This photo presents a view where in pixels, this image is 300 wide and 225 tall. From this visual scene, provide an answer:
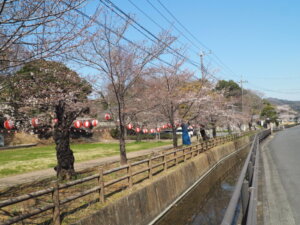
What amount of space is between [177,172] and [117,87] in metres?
5.16

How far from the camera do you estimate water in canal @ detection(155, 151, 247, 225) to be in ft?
30.3

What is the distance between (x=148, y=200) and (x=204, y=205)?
107 inches

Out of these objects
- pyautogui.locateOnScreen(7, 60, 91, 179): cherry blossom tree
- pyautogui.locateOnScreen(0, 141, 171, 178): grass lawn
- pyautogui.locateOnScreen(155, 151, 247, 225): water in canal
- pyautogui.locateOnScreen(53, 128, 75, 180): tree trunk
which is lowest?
pyautogui.locateOnScreen(155, 151, 247, 225): water in canal

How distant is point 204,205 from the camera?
35.8ft

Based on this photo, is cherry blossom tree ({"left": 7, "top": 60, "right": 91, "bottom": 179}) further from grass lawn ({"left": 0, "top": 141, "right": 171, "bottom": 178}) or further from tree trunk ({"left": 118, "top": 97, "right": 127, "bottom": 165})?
grass lawn ({"left": 0, "top": 141, "right": 171, "bottom": 178})

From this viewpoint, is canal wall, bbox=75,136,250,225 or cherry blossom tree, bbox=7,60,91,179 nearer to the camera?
canal wall, bbox=75,136,250,225

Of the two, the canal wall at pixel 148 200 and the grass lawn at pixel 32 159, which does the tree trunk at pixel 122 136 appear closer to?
the canal wall at pixel 148 200

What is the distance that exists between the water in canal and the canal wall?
0.39m

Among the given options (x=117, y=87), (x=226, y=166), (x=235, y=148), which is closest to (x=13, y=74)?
(x=117, y=87)

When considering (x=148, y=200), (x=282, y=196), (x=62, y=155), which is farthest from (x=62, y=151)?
(x=282, y=196)

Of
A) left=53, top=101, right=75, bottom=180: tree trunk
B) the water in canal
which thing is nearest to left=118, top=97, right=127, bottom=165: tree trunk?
left=53, top=101, right=75, bottom=180: tree trunk

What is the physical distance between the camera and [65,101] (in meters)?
12.2

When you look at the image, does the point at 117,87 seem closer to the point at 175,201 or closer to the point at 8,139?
the point at 175,201

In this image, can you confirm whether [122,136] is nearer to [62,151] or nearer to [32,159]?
[62,151]
